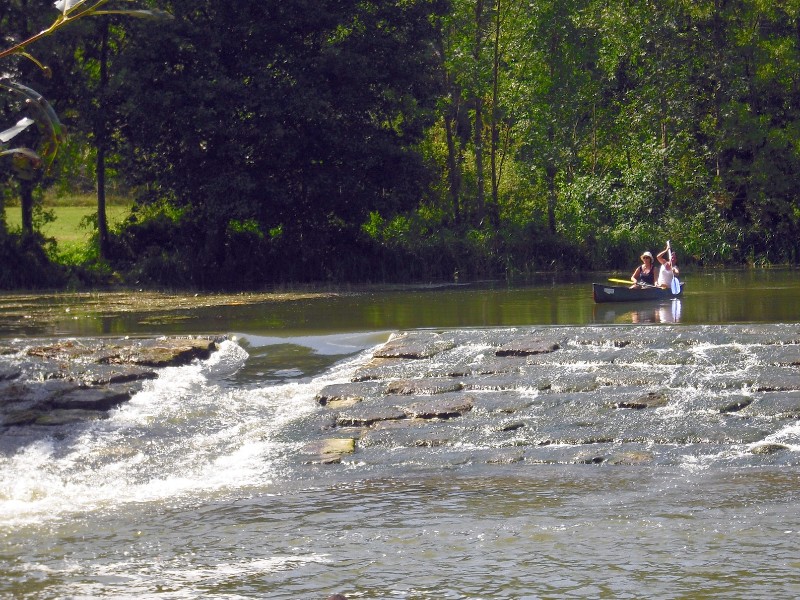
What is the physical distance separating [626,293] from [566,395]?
7309 mm

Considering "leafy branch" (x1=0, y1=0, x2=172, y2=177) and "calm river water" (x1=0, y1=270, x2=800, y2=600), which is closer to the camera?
"leafy branch" (x1=0, y1=0, x2=172, y2=177)

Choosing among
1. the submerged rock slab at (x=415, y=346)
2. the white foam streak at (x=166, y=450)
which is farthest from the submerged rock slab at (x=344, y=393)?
the submerged rock slab at (x=415, y=346)

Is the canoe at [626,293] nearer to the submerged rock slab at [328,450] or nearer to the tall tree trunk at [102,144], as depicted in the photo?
the submerged rock slab at [328,450]

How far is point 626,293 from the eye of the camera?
1783 cm

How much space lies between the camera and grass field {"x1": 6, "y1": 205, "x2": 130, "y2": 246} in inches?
1251

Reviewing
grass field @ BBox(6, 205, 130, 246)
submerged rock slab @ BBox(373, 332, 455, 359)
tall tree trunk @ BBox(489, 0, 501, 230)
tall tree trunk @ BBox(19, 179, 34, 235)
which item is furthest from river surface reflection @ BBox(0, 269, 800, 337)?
grass field @ BBox(6, 205, 130, 246)

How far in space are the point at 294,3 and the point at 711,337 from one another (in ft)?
50.6

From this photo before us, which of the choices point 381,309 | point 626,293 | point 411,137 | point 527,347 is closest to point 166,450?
point 527,347

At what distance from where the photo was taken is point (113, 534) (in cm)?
764

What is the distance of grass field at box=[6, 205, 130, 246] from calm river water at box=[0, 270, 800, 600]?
17.4 m

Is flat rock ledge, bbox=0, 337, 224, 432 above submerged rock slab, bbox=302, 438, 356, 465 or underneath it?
above

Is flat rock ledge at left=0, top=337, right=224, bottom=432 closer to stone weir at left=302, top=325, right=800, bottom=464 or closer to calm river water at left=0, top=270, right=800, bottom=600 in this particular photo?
calm river water at left=0, top=270, right=800, bottom=600

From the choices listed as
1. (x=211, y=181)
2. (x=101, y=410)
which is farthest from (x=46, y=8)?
(x=101, y=410)

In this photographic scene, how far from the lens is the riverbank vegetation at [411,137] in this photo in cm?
2477
